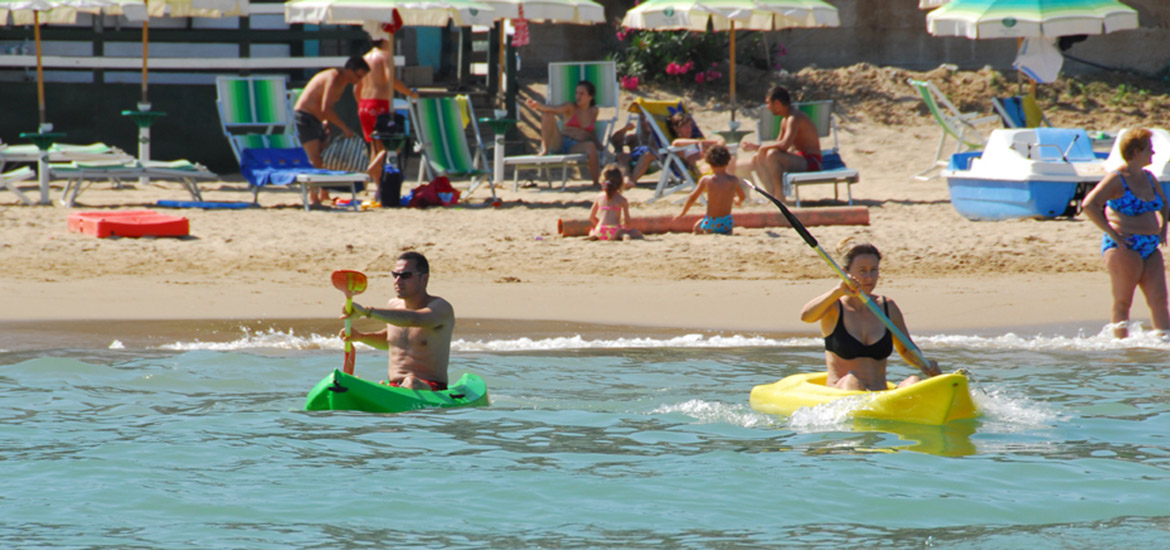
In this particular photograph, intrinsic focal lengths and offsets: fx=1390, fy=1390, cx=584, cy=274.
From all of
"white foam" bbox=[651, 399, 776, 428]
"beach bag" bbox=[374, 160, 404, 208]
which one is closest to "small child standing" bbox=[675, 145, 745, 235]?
"beach bag" bbox=[374, 160, 404, 208]

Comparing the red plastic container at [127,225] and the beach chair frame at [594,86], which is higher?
the beach chair frame at [594,86]

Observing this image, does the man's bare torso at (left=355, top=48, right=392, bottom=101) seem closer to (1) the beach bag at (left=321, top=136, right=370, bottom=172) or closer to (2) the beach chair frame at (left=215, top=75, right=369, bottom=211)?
(1) the beach bag at (left=321, top=136, right=370, bottom=172)

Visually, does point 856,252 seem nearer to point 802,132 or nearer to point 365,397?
point 365,397

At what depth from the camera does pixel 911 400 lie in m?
6.25

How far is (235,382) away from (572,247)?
4.34 meters

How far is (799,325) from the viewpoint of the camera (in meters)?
9.30

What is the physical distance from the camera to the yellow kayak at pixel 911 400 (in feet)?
20.4

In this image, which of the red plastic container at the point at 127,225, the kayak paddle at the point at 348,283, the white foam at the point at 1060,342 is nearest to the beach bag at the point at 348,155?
the red plastic container at the point at 127,225

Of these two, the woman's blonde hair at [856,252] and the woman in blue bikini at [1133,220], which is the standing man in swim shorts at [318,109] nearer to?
the woman in blue bikini at [1133,220]

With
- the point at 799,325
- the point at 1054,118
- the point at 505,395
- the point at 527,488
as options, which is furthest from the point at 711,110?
the point at 527,488

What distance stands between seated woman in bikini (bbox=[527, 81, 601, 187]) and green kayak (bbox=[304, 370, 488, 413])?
29.6ft

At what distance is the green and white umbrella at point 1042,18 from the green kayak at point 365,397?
9.98 m

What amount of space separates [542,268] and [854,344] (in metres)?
4.71

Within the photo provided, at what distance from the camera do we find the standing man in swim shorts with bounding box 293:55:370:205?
1391cm
